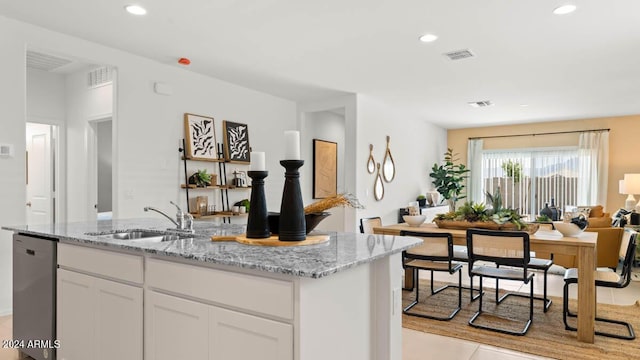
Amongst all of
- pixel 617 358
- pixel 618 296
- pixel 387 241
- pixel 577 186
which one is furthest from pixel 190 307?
pixel 577 186

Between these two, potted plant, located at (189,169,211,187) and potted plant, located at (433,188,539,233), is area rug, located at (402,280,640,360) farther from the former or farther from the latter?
potted plant, located at (189,169,211,187)

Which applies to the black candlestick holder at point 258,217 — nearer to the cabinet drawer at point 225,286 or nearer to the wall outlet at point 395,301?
the cabinet drawer at point 225,286

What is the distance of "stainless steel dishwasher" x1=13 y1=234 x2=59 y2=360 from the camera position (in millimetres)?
2355

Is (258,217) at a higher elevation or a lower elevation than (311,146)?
lower

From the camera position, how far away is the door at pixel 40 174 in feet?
18.3

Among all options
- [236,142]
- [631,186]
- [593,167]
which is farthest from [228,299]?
[593,167]

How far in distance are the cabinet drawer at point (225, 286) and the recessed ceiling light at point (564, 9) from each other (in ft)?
9.83

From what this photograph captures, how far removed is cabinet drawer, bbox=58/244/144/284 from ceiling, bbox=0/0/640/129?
189 centimetres

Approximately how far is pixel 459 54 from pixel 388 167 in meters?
2.89

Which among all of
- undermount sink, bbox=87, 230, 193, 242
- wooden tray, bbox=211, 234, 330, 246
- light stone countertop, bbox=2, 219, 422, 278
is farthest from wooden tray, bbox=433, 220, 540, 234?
undermount sink, bbox=87, 230, 193, 242

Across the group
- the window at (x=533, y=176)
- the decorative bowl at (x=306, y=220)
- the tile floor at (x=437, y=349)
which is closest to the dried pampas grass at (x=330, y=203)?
the decorative bowl at (x=306, y=220)

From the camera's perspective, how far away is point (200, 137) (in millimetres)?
4988

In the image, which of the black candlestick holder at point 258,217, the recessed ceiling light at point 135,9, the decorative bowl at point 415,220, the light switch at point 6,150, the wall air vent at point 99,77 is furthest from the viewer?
the wall air vent at point 99,77

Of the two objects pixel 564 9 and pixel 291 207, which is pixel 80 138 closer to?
pixel 291 207
